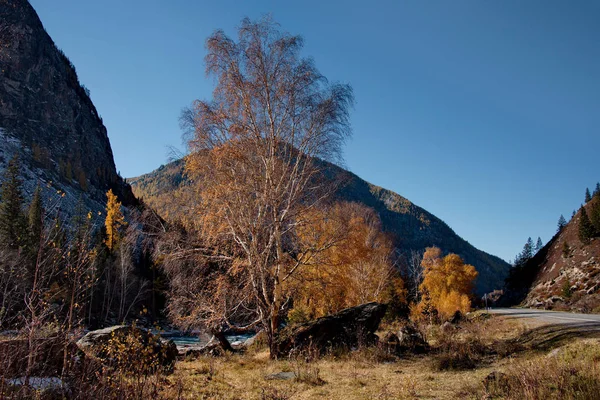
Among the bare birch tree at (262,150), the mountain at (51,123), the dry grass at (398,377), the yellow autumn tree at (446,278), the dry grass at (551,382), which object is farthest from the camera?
the mountain at (51,123)

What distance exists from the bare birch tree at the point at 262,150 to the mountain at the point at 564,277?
3153cm

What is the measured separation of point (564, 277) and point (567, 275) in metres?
1.34

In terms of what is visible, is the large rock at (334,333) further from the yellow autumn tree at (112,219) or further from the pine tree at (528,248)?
the pine tree at (528,248)

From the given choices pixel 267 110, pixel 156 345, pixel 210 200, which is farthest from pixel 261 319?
pixel 267 110

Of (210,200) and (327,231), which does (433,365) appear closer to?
(327,231)

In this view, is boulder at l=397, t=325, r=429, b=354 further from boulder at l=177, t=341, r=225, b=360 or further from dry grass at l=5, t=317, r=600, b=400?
boulder at l=177, t=341, r=225, b=360

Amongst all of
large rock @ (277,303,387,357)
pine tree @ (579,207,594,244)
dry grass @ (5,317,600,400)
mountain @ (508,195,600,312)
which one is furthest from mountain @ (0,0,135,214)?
pine tree @ (579,207,594,244)

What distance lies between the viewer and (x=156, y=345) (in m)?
10.1

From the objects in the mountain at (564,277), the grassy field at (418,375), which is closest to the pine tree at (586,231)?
the mountain at (564,277)

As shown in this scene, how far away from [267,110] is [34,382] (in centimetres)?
1010

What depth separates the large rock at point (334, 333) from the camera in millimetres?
12586

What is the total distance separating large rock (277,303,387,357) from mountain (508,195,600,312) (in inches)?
1096

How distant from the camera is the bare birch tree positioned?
12336 millimetres

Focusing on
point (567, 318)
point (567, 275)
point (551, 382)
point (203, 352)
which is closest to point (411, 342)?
point (551, 382)
